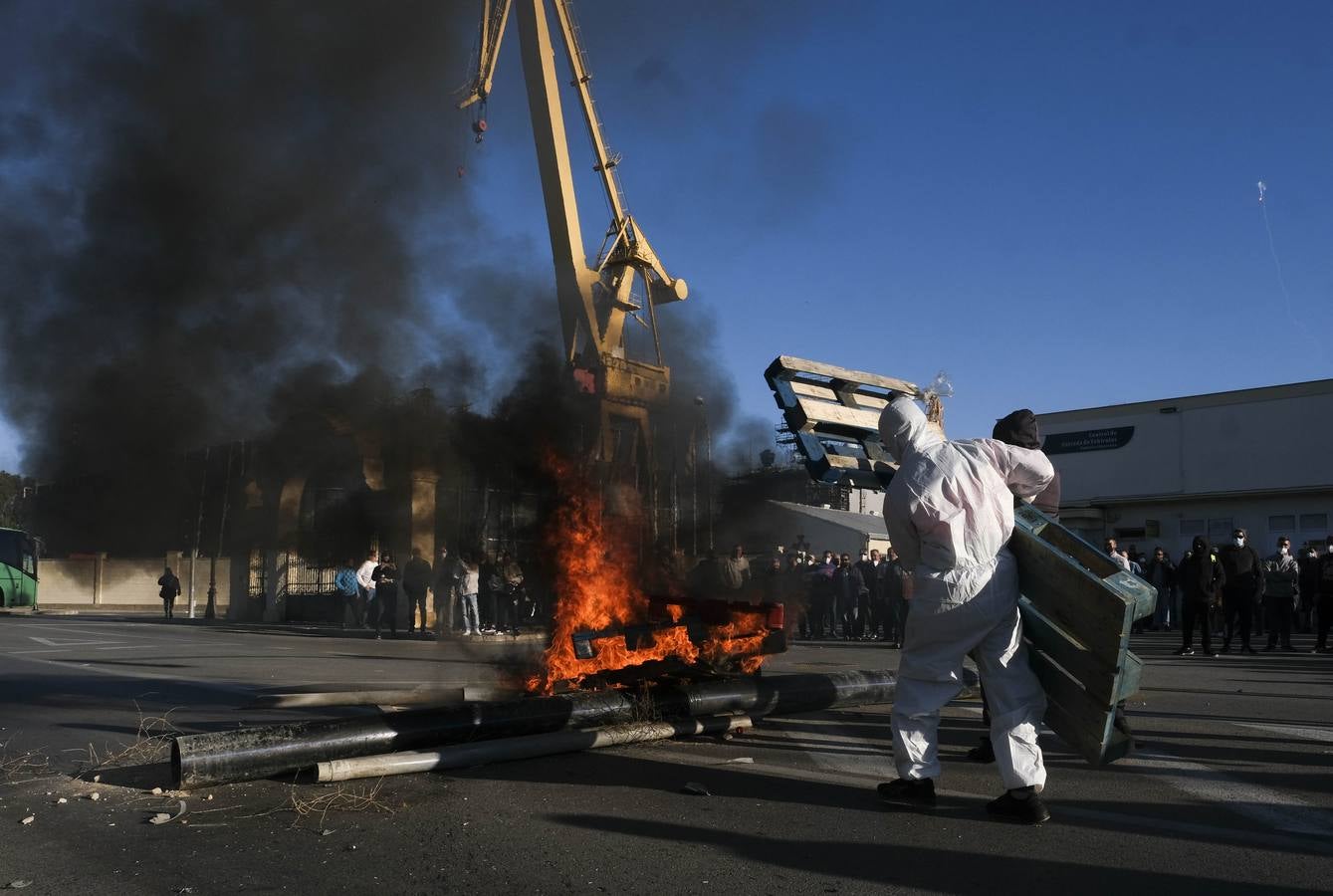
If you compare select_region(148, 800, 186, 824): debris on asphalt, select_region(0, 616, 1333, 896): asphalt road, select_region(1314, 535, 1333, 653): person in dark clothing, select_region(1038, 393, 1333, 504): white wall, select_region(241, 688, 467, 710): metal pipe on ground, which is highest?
select_region(1038, 393, 1333, 504): white wall

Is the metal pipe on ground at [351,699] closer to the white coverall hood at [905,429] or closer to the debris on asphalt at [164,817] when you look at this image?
the debris on asphalt at [164,817]

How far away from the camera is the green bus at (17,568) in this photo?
94.4 ft

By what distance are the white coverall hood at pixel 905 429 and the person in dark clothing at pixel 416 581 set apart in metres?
13.0

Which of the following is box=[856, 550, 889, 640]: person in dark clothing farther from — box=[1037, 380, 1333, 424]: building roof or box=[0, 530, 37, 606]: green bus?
box=[0, 530, 37, 606]: green bus

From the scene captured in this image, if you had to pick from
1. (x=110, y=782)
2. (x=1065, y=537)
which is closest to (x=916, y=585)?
(x=1065, y=537)

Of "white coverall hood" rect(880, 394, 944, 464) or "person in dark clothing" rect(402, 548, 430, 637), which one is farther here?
"person in dark clothing" rect(402, 548, 430, 637)

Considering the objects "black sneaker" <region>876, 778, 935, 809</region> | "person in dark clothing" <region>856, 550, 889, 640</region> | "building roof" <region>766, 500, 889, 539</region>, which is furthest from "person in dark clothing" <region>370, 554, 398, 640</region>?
"black sneaker" <region>876, 778, 935, 809</region>

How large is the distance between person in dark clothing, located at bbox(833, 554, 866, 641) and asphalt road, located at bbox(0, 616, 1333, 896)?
1095 centimetres

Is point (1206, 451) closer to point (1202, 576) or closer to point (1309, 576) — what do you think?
point (1309, 576)

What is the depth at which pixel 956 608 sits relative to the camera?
416 centimetres

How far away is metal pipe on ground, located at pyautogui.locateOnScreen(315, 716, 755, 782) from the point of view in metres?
4.78

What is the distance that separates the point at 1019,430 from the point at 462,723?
3388mm

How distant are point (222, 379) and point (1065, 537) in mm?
8321

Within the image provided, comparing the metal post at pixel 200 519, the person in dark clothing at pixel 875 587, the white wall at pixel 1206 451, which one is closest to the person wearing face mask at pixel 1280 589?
the person in dark clothing at pixel 875 587
